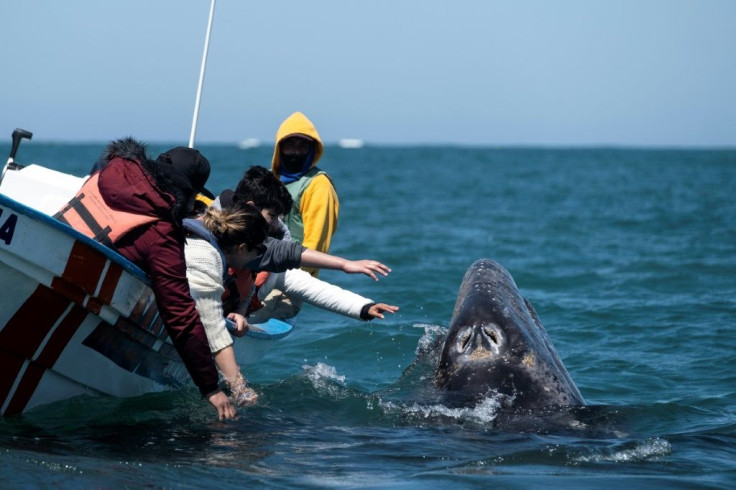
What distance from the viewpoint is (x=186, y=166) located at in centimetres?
588

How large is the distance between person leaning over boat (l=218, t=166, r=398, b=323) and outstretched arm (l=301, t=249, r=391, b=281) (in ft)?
0.53

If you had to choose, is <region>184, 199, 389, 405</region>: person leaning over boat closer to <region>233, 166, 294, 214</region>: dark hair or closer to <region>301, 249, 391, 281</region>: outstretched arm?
<region>233, 166, 294, 214</region>: dark hair

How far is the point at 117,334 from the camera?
5789 mm

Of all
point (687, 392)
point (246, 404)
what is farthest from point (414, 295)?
point (246, 404)

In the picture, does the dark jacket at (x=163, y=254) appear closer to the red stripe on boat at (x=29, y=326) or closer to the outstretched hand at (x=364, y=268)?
the red stripe on boat at (x=29, y=326)

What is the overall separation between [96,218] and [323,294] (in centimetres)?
177

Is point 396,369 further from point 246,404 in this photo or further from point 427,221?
point 427,221

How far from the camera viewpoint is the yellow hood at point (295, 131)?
803cm

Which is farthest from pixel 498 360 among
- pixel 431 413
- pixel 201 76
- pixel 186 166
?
pixel 201 76

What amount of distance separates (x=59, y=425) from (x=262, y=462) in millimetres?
1250

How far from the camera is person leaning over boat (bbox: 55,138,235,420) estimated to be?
17.4 ft

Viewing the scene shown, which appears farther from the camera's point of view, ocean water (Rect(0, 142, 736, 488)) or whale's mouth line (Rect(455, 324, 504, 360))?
whale's mouth line (Rect(455, 324, 504, 360))

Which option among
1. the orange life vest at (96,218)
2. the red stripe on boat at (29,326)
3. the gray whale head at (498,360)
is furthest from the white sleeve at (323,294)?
the red stripe on boat at (29,326)

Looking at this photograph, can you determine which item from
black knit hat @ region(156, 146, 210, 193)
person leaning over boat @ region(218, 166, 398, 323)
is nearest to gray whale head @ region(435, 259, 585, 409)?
person leaning over boat @ region(218, 166, 398, 323)
